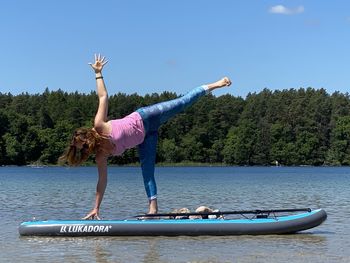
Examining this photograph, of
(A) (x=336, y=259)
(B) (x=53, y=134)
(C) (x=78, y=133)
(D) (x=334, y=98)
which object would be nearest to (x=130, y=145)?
(C) (x=78, y=133)

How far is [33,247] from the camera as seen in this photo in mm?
12875

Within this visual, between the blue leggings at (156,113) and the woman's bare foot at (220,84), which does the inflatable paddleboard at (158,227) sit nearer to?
the blue leggings at (156,113)

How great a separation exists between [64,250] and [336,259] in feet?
16.0

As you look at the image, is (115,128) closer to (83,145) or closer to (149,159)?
(83,145)

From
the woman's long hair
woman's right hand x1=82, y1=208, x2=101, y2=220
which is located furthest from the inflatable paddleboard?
the woman's long hair

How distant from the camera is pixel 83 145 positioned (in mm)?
13266

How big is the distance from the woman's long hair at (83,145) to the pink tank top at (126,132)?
0.28m

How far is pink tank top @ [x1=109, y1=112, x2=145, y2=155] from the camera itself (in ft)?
43.2

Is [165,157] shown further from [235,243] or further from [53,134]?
[235,243]

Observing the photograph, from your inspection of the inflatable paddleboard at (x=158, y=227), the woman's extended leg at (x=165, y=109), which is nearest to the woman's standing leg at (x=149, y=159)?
the woman's extended leg at (x=165, y=109)

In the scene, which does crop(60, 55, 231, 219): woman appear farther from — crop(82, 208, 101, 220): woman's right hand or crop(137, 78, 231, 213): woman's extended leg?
crop(82, 208, 101, 220): woman's right hand

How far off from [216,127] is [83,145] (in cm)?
13831

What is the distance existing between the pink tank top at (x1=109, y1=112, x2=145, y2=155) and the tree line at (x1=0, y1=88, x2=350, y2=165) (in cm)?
12120

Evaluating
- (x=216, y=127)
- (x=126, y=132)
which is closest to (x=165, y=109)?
(x=126, y=132)
